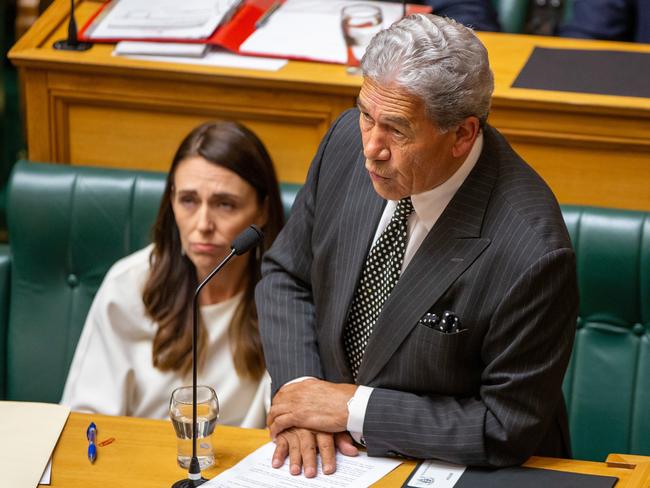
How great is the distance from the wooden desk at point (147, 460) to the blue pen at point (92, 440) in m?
0.01

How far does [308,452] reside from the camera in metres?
2.02

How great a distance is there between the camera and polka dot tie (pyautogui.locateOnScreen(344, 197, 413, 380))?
2.13m

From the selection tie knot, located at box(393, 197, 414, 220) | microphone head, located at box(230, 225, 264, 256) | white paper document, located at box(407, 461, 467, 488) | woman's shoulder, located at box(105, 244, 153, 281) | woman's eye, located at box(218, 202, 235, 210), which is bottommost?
woman's shoulder, located at box(105, 244, 153, 281)

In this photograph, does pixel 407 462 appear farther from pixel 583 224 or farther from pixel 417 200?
pixel 583 224

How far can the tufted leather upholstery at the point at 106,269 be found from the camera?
2.78 meters

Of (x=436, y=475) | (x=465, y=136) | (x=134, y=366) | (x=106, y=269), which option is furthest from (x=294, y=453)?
(x=106, y=269)

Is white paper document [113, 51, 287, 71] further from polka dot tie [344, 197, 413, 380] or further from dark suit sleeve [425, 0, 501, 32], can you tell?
polka dot tie [344, 197, 413, 380]

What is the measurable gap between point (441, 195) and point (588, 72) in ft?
4.08

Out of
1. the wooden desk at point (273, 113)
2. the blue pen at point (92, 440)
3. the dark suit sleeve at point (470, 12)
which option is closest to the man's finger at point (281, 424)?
the blue pen at point (92, 440)

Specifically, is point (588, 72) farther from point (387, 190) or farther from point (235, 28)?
point (387, 190)

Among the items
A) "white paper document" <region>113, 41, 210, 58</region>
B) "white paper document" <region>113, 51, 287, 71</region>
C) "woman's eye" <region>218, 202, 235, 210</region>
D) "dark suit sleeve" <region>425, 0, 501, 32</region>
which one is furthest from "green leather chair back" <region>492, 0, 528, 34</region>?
"woman's eye" <region>218, 202, 235, 210</region>

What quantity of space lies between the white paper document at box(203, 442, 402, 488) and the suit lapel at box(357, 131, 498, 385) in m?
0.20

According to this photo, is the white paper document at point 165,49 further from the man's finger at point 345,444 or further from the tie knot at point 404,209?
the man's finger at point 345,444

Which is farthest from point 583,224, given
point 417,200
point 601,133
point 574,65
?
point 417,200
